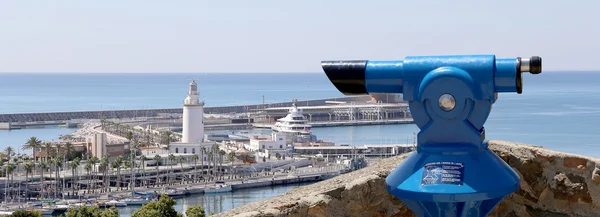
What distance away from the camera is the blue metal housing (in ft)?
7.59

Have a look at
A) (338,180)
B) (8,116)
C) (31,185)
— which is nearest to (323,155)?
(31,185)

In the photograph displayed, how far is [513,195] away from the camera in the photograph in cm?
332

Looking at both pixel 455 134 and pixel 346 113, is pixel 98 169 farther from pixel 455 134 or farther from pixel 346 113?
pixel 455 134

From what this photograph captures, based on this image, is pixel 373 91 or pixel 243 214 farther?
pixel 243 214

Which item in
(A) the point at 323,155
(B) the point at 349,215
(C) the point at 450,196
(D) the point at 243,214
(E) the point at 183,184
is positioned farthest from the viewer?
(A) the point at 323,155

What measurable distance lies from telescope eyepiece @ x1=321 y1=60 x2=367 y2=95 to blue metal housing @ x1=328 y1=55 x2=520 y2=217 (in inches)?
5.2

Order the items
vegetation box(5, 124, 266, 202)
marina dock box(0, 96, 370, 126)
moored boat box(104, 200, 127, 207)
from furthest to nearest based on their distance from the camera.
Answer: marina dock box(0, 96, 370, 126) → vegetation box(5, 124, 266, 202) → moored boat box(104, 200, 127, 207)

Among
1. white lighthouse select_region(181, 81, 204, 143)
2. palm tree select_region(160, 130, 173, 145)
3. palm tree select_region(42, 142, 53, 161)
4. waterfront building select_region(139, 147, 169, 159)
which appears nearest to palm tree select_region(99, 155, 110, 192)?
palm tree select_region(42, 142, 53, 161)

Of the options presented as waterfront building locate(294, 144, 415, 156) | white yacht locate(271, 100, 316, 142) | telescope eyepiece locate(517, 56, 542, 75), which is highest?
white yacht locate(271, 100, 316, 142)

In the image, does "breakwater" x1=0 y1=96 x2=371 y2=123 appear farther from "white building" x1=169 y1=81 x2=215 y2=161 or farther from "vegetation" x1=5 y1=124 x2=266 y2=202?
"white building" x1=169 y1=81 x2=215 y2=161

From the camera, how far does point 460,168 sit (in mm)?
2324

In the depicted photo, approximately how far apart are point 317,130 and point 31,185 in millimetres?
38740

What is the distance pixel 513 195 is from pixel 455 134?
3.47ft

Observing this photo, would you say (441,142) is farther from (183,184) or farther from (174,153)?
(174,153)
